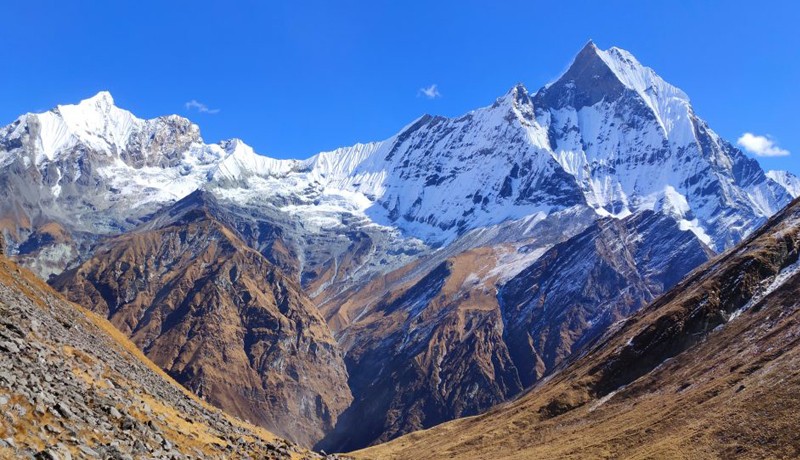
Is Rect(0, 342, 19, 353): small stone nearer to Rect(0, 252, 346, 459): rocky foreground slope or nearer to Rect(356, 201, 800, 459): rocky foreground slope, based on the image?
Rect(0, 252, 346, 459): rocky foreground slope

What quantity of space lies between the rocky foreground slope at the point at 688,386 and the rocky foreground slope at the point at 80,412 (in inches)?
1690

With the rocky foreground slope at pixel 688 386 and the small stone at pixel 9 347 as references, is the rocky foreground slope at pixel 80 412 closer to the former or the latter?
the small stone at pixel 9 347

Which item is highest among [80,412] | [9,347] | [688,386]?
[688,386]

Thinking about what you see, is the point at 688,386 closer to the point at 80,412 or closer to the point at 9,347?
the point at 80,412

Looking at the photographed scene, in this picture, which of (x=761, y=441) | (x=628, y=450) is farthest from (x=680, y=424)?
(x=761, y=441)

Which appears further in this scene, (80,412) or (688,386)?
(688,386)

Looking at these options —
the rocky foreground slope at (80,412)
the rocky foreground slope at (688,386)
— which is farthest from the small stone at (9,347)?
the rocky foreground slope at (688,386)

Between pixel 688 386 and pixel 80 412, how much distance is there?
274 ft

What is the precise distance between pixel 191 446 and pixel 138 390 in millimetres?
19668

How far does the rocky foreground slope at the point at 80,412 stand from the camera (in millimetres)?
36969

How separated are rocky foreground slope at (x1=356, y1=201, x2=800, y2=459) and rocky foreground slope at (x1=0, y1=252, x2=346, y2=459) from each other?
42.9 meters

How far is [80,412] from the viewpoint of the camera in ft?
140

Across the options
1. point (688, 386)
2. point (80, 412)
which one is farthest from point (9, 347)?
point (688, 386)

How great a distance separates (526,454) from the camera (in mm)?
102688
